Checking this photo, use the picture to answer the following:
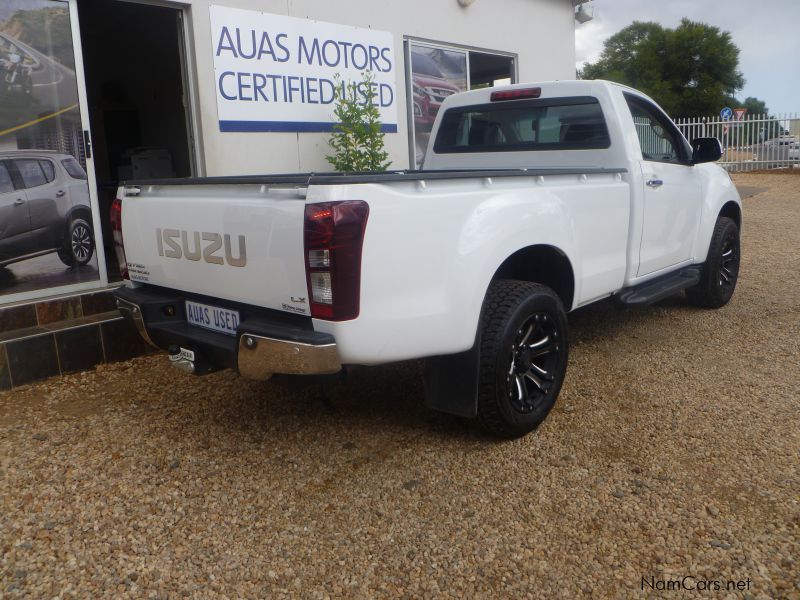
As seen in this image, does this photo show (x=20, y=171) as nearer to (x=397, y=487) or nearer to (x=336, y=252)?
(x=336, y=252)

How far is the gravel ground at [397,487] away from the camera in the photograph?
8.35 ft

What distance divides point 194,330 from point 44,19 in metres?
3.20

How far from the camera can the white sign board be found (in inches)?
244

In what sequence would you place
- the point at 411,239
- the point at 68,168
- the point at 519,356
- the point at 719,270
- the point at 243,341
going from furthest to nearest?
the point at 719,270 → the point at 68,168 → the point at 519,356 → the point at 243,341 → the point at 411,239

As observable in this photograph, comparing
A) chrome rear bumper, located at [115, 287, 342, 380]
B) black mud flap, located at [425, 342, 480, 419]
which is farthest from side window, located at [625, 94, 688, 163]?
chrome rear bumper, located at [115, 287, 342, 380]

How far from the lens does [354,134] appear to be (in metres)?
6.88

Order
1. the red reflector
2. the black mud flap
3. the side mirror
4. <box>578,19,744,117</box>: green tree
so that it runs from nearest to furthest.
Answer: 1. the black mud flap
2. the red reflector
3. the side mirror
4. <box>578,19,744,117</box>: green tree

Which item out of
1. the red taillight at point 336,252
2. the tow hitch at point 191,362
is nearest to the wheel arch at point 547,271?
the red taillight at point 336,252

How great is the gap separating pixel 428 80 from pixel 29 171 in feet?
14.9

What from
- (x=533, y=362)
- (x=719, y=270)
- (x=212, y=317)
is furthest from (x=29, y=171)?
(x=719, y=270)

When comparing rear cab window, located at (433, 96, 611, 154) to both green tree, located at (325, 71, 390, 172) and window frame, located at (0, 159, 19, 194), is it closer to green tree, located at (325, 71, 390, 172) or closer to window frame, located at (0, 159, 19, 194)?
green tree, located at (325, 71, 390, 172)


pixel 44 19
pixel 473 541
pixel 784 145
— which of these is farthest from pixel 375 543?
pixel 784 145

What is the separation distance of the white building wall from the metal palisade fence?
14.2 metres

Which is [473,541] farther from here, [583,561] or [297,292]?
[297,292]
